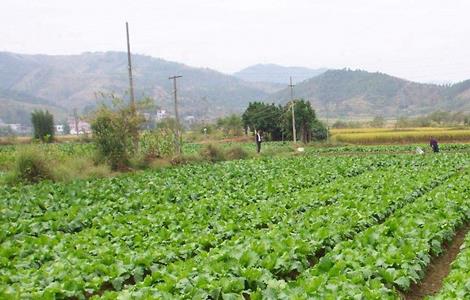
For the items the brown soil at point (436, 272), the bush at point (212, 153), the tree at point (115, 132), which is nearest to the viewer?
the brown soil at point (436, 272)

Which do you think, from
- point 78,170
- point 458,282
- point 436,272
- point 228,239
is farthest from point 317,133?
point 458,282

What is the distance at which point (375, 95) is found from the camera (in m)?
148

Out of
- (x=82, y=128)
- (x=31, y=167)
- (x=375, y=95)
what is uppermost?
(x=375, y=95)

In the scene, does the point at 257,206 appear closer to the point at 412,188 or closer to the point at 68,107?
the point at 412,188

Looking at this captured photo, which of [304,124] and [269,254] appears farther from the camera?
[304,124]

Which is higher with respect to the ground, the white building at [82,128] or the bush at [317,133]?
the white building at [82,128]

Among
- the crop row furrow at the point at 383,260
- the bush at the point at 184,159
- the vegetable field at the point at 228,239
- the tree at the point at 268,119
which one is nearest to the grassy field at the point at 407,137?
the tree at the point at 268,119

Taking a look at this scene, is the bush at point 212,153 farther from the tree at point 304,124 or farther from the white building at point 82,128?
the tree at point 304,124

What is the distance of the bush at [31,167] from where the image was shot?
21.6 meters

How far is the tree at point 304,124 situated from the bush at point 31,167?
34.3 metres

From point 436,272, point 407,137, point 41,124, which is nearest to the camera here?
point 436,272

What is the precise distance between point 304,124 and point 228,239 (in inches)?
1722

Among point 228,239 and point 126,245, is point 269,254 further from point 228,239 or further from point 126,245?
point 126,245

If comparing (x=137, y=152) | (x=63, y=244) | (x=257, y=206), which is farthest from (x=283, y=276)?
(x=137, y=152)
